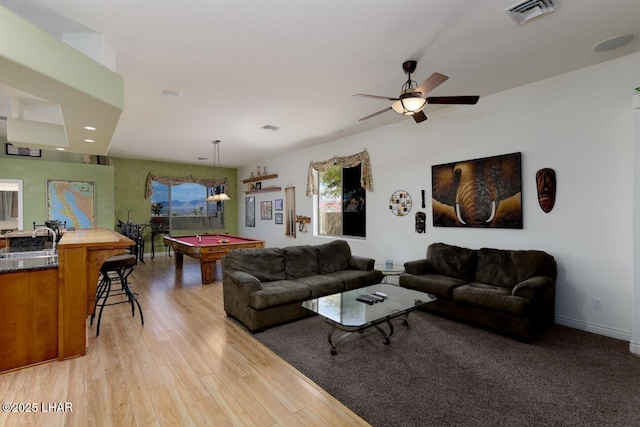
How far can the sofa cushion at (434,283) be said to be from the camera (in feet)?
12.2

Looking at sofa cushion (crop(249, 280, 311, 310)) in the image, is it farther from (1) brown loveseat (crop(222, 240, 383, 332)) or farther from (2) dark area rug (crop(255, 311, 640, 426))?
(2) dark area rug (crop(255, 311, 640, 426))

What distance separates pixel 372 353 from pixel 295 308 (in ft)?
3.72

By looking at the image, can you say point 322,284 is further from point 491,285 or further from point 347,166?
point 347,166

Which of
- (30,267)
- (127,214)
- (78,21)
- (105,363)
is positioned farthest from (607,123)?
(127,214)

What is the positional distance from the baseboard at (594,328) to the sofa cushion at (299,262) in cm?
320

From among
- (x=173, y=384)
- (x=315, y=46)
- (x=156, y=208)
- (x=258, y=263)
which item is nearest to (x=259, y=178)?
(x=156, y=208)

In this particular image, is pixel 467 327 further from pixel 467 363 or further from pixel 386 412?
pixel 386 412

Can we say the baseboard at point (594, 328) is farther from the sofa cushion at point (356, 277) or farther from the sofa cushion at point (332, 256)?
the sofa cushion at point (332, 256)

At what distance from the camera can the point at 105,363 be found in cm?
270

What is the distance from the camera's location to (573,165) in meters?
3.46

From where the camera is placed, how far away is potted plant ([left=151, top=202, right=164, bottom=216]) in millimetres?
9156

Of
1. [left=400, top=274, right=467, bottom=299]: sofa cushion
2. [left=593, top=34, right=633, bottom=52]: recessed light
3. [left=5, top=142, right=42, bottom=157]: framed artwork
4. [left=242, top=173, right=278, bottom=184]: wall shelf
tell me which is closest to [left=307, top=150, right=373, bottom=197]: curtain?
[left=242, top=173, right=278, bottom=184]: wall shelf

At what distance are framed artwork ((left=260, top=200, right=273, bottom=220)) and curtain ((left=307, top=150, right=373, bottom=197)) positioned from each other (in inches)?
79.9

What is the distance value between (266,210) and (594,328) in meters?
7.57
